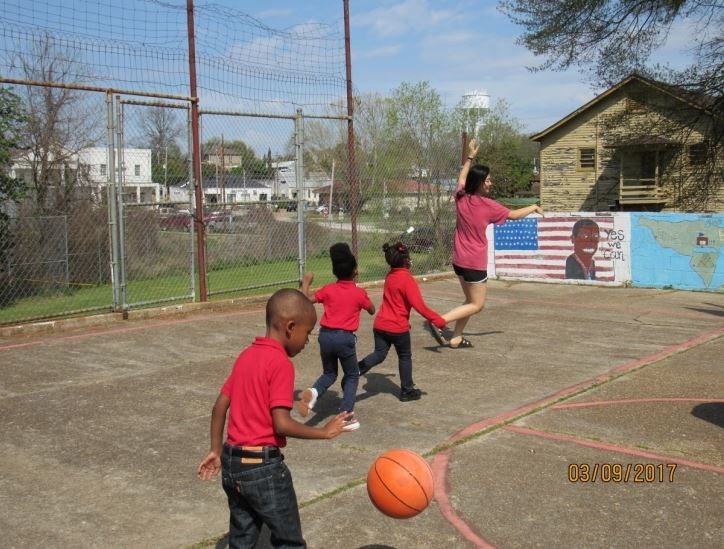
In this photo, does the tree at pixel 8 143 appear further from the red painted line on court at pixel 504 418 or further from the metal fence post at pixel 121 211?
the red painted line on court at pixel 504 418

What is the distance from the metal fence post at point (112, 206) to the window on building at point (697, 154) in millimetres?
12480

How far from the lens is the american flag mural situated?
14.7 meters

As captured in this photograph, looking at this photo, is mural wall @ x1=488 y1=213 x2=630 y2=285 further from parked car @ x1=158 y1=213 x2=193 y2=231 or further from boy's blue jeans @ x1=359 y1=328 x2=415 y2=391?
boy's blue jeans @ x1=359 y1=328 x2=415 y2=391

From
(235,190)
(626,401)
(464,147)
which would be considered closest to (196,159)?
(235,190)

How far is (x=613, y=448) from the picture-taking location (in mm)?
5305

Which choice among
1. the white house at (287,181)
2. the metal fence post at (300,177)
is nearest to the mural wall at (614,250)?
the white house at (287,181)

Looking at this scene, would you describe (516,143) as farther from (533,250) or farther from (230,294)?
(230,294)

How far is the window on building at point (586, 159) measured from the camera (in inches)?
1740

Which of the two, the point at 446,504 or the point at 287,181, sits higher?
the point at 287,181

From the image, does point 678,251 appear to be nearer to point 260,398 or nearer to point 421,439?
point 421,439

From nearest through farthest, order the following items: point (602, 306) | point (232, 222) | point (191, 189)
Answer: point (191, 189) → point (602, 306) → point (232, 222)

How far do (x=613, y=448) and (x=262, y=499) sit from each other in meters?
3.00

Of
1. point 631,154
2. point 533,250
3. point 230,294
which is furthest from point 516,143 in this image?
point 230,294
